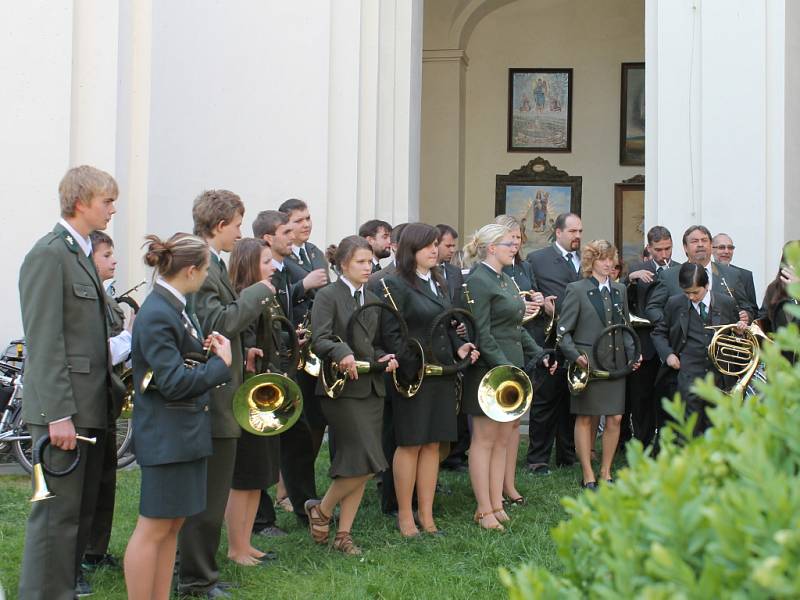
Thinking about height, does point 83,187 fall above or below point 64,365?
above

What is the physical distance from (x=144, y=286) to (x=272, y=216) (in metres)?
3.02

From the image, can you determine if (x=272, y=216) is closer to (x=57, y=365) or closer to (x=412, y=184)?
(x=57, y=365)

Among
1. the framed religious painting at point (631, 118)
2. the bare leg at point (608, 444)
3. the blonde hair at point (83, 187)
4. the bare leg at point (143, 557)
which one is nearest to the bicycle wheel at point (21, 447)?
the bare leg at point (143, 557)

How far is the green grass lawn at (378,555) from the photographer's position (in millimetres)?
5812

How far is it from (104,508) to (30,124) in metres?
4.07

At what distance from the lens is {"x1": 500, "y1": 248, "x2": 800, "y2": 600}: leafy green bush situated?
1.86 meters

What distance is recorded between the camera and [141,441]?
15.8 feet

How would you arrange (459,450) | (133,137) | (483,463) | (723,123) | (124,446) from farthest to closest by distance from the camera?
(723,123) < (133,137) < (459,450) < (124,446) < (483,463)

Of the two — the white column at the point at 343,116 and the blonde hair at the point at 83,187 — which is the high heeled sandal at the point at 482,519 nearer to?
the blonde hair at the point at 83,187

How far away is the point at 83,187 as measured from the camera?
4.84 metres

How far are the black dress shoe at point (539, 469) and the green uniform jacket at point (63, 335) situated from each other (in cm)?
518

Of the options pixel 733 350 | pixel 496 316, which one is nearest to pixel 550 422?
pixel 733 350

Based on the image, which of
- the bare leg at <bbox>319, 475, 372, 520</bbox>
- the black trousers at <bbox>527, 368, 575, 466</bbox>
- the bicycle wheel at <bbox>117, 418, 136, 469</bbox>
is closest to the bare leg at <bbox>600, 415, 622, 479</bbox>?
the black trousers at <bbox>527, 368, 575, 466</bbox>

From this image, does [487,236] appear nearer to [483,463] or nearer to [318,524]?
[483,463]
